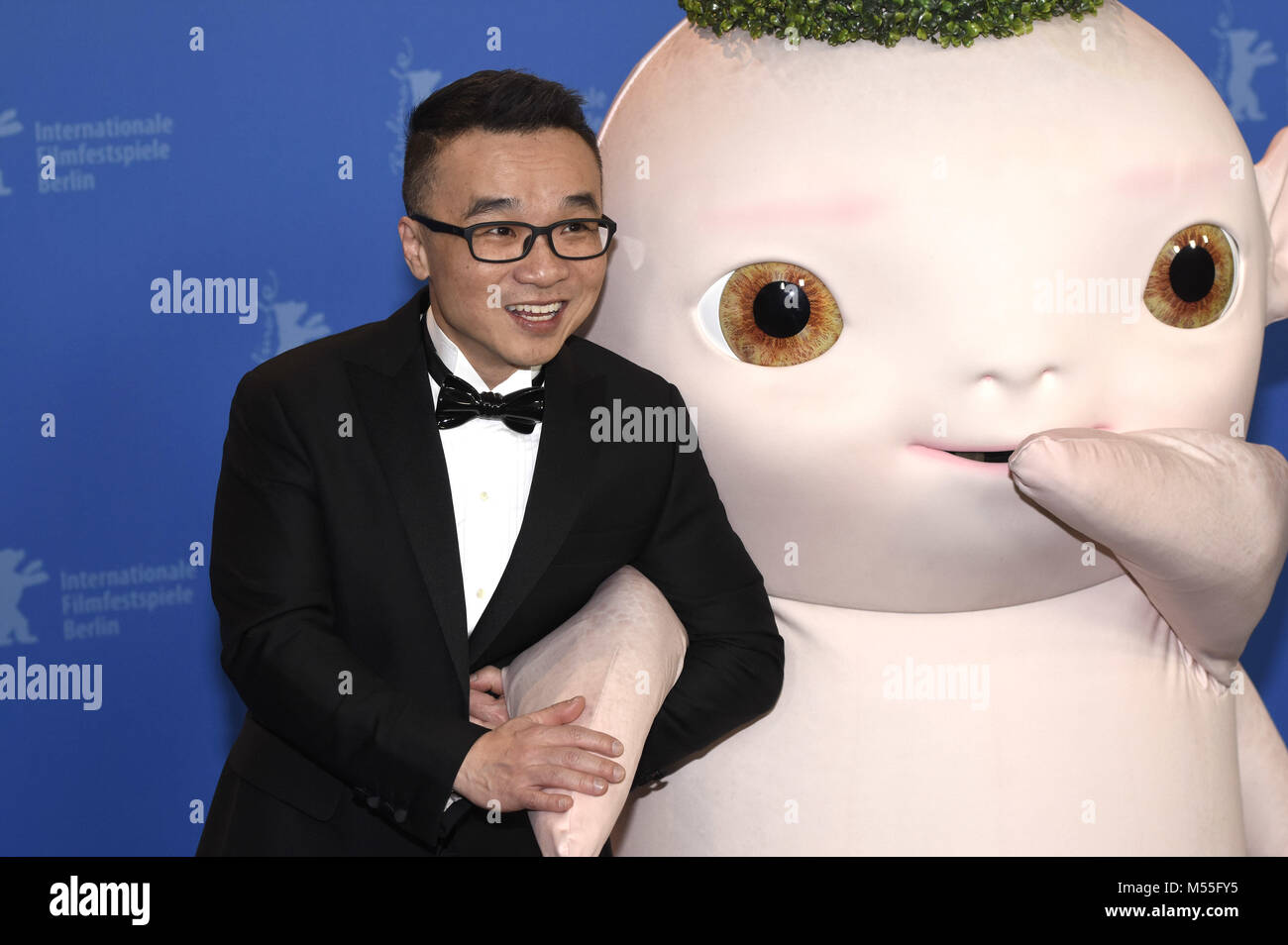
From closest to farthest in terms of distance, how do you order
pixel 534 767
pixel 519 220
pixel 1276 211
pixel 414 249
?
pixel 534 767 < pixel 519 220 < pixel 414 249 < pixel 1276 211

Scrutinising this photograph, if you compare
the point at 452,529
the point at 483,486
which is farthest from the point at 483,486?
the point at 452,529

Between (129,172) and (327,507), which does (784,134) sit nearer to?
(327,507)

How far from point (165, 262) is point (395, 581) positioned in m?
1.34

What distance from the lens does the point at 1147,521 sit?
2.02m

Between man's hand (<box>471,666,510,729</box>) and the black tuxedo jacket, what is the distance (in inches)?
1.1

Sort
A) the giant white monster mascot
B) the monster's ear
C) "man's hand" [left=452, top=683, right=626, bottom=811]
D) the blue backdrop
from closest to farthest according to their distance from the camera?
"man's hand" [left=452, top=683, right=626, bottom=811] < the giant white monster mascot < the monster's ear < the blue backdrop

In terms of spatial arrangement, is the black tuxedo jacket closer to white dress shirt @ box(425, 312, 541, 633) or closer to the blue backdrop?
white dress shirt @ box(425, 312, 541, 633)

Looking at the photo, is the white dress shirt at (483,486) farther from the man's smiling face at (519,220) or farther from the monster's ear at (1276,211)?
the monster's ear at (1276,211)

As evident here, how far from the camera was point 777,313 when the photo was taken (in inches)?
83.1

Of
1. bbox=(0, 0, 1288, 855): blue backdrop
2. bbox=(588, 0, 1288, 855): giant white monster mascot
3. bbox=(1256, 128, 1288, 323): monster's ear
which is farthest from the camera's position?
bbox=(0, 0, 1288, 855): blue backdrop

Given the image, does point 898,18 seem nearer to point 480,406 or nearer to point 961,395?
point 961,395

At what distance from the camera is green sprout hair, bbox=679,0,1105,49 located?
2.08 m

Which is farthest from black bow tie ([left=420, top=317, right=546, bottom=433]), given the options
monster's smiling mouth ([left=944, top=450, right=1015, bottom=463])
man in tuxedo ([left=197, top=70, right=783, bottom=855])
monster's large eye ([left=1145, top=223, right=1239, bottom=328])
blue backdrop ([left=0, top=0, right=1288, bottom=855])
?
blue backdrop ([left=0, top=0, right=1288, bottom=855])

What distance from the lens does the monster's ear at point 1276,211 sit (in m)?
2.35
